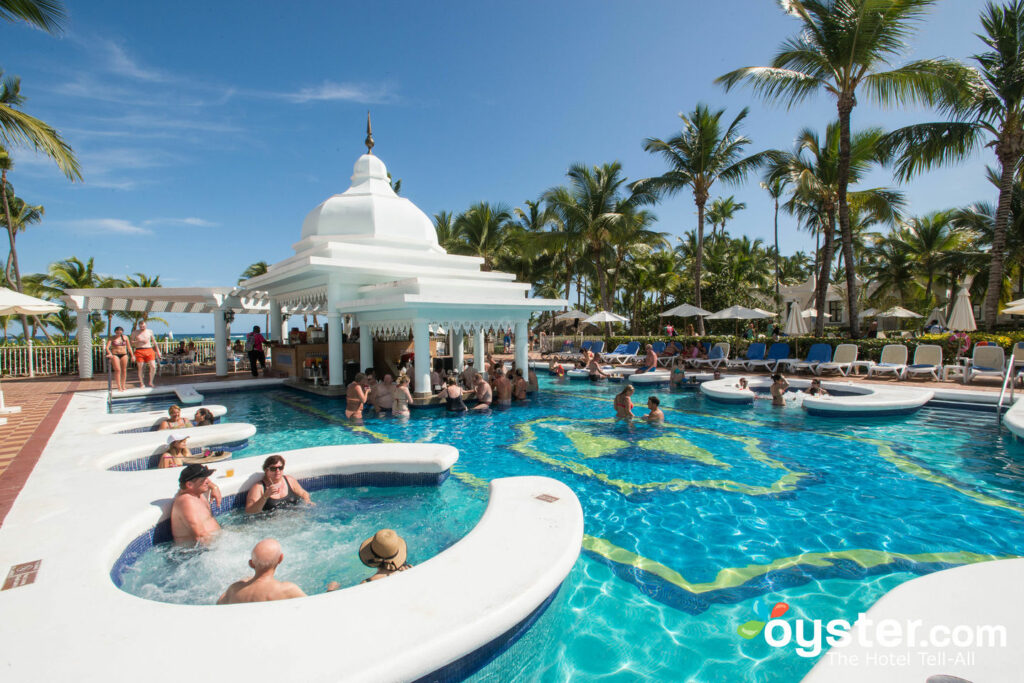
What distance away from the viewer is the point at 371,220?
15.8 metres

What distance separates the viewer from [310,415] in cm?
1147

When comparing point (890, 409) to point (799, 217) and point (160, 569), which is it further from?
point (799, 217)

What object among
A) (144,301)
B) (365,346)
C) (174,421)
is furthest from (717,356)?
(144,301)

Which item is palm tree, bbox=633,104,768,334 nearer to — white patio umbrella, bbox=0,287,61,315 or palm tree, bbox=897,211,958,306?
palm tree, bbox=897,211,958,306

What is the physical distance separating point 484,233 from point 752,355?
58.8 feet

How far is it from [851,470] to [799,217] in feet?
65.3

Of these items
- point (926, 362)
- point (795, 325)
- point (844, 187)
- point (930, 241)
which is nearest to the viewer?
point (926, 362)

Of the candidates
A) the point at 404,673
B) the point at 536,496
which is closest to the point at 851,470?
the point at 536,496

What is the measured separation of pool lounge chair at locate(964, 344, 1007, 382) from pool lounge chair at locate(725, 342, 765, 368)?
5742mm

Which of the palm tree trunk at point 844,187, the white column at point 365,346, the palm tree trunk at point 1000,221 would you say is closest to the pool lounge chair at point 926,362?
the palm tree trunk at point 844,187

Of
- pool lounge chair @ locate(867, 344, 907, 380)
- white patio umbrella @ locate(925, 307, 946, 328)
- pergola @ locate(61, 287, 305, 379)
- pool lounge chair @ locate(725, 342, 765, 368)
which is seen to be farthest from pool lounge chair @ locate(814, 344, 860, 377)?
pergola @ locate(61, 287, 305, 379)

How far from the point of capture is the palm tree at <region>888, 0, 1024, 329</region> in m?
14.2

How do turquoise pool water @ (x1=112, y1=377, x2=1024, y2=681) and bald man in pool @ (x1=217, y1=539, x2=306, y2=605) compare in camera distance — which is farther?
turquoise pool water @ (x1=112, y1=377, x2=1024, y2=681)

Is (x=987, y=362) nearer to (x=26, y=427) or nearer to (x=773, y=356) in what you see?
(x=773, y=356)
